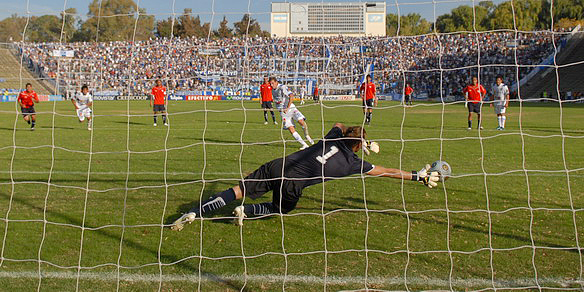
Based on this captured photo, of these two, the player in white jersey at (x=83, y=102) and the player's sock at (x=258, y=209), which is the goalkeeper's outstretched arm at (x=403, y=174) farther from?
the player in white jersey at (x=83, y=102)

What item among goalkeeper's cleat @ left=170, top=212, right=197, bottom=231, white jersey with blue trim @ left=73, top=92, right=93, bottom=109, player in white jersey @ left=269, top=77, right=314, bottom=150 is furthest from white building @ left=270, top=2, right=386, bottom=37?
white jersey with blue trim @ left=73, top=92, right=93, bottom=109

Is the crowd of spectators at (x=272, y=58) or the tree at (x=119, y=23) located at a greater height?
the crowd of spectators at (x=272, y=58)

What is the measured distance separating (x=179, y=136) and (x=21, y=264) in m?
10.3

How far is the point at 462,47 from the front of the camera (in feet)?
71.8

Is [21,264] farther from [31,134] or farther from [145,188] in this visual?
[31,134]

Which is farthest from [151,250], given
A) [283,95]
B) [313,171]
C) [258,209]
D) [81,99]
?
[81,99]

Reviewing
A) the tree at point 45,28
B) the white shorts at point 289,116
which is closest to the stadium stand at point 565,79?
the white shorts at point 289,116

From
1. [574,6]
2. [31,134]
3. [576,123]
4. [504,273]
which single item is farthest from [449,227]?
[574,6]

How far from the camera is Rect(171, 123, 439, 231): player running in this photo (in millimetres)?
5332

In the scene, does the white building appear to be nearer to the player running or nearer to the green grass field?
the green grass field

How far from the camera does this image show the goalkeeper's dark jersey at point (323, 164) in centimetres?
532

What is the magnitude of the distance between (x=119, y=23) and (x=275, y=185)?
4058 mm

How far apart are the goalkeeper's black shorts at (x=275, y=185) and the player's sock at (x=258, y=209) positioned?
317mm

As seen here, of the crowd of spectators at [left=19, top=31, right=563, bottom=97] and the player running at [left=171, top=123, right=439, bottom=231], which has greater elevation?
the crowd of spectators at [left=19, top=31, right=563, bottom=97]
